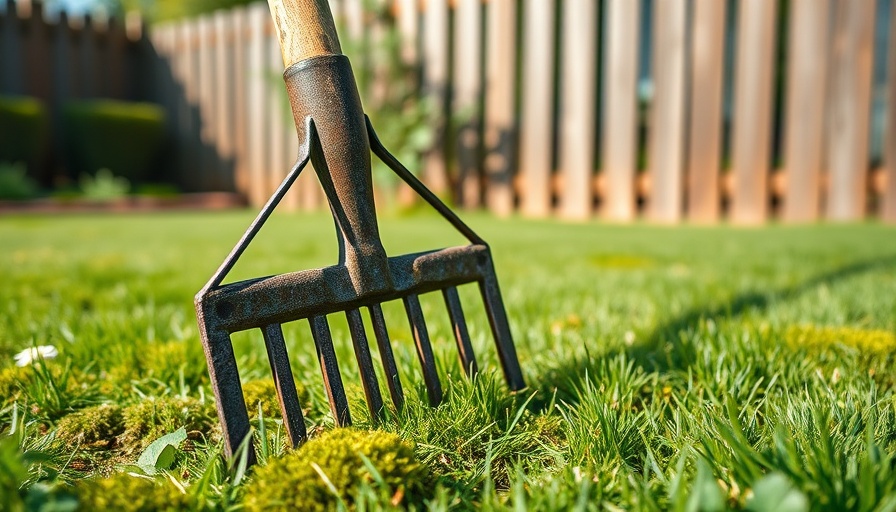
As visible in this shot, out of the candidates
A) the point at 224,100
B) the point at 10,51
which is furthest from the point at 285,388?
the point at 10,51

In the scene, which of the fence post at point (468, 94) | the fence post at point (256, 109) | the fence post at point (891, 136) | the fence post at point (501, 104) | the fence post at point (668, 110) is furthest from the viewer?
the fence post at point (256, 109)

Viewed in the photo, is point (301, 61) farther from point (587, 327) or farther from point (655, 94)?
point (655, 94)

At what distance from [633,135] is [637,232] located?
3.81 feet

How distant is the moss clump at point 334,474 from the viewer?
815mm

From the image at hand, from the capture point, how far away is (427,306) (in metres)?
2.23

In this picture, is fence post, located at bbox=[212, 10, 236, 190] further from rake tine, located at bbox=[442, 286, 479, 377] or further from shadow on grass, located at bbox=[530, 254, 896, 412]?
rake tine, located at bbox=[442, 286, 479, 377]

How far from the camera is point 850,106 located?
480 cm

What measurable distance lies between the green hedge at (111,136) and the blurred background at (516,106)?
0.09 ft

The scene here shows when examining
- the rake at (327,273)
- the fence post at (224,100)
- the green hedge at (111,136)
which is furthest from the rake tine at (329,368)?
the green hedge at (111,136)

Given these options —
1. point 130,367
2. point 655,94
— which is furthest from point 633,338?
point 655,94

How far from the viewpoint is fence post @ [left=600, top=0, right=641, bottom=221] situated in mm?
5629

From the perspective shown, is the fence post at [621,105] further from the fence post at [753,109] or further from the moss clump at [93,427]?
the moss clump at [93,427]

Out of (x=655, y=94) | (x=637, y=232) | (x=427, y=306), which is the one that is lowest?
(x=637, y=232)

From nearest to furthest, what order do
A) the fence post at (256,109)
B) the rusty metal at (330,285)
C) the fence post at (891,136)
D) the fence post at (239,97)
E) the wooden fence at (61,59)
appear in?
the rusty metal at (330,285)
the fence post at (891,136)
the fence post at (256,109)
the fence post at (239,97)
the wooden fence at (61,59)
